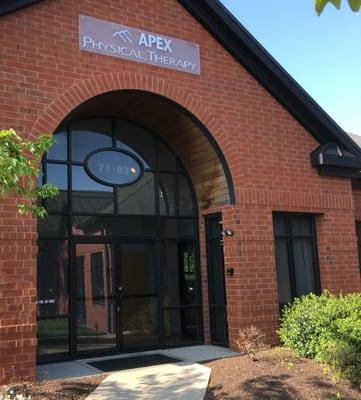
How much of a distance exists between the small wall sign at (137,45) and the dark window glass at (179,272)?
11.7ft

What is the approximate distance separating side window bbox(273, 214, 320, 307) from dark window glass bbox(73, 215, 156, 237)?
8.83ft

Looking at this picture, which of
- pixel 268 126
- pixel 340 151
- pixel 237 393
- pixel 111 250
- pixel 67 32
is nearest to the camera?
pixel 237 393

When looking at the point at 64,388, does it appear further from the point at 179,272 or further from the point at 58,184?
the point at 179,272

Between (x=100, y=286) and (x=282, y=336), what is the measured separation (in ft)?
11.3

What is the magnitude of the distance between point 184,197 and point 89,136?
2.41 metres

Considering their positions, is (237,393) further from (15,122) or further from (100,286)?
(15,122)

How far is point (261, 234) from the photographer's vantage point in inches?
388

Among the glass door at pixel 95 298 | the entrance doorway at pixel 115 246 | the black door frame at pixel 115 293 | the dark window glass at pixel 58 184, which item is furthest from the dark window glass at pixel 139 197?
the dark window glass at pixel 58 184

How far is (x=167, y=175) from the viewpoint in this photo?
10586 millimetres

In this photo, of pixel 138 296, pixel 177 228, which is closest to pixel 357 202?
pixel 177 228

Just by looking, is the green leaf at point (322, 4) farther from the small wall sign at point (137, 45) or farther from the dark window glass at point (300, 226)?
the dark window glass at point (300, 226)

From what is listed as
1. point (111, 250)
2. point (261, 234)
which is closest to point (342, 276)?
point (261, 234)

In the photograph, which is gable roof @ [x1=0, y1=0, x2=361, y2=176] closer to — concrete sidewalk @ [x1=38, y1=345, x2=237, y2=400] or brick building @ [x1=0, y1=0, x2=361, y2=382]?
brick building @ [x1=0, y1=0, x2=361, y2=382]

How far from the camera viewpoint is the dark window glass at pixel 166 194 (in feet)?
34.2
